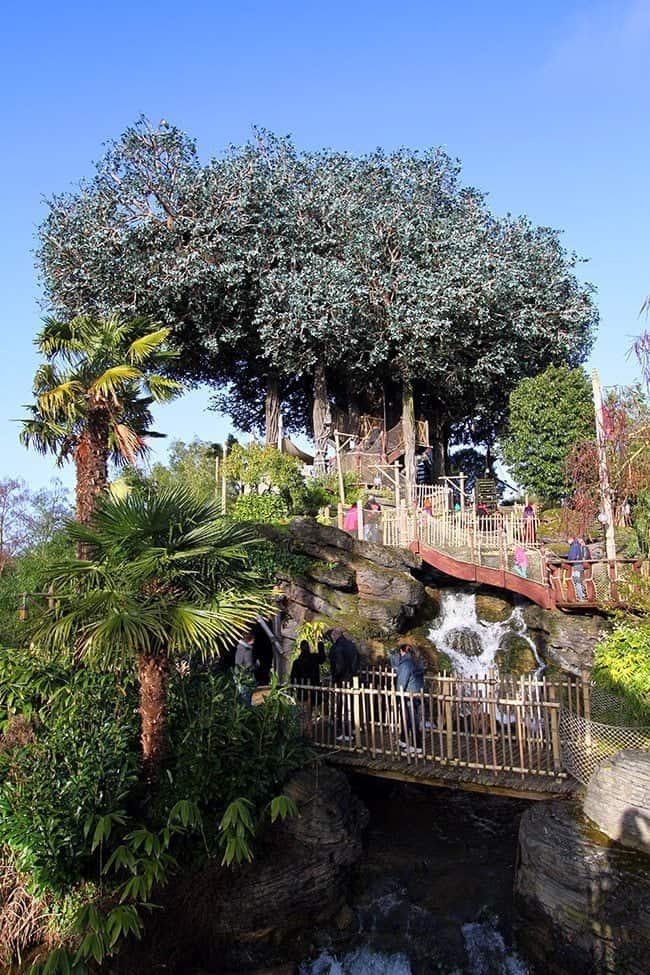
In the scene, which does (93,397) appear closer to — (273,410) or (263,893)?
(263,893)

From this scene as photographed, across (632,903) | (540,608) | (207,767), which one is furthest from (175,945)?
(540,608)

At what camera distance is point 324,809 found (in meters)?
10.1

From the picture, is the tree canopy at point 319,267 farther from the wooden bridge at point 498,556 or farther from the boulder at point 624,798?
the boulder at point 624,798

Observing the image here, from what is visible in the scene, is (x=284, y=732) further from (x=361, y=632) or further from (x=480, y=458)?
(x=480, y=458)

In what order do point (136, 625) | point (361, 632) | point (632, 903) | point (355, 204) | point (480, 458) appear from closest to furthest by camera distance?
point (632, 903) → point (136, 625) → point (361, 632) → point (355, 204) → point (480, 458)

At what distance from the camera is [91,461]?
12164mm

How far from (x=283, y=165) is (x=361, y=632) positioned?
2046cm

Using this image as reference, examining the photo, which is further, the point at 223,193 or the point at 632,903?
the point at 223,193

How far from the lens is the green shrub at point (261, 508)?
22.1 meters

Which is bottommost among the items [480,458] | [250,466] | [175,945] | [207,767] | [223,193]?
[175,945]

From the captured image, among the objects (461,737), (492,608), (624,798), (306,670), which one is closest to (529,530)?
(492,608)

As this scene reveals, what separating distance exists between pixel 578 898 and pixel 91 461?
32.1 feet

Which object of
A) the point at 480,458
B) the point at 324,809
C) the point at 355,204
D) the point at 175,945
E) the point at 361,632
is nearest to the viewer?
the point at 175,945

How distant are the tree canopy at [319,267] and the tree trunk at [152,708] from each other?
62.0ft
